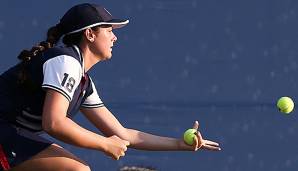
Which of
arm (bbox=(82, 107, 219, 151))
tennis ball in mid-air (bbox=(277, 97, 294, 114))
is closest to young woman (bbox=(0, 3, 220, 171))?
arm (bbox=(82, 107, 219, 151))

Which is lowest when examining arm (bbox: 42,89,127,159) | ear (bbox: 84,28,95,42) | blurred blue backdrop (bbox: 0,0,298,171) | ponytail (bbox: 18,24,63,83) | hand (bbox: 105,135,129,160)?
arm (bbox: 42,89,127,159)

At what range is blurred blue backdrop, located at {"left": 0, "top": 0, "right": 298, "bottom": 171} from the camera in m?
5.69

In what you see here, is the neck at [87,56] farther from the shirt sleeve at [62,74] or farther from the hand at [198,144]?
the hand at [198,144]

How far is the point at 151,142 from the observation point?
14.1ft

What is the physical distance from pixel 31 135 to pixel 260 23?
7.38 ft

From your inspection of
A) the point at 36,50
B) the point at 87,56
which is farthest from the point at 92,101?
the point at 36,50

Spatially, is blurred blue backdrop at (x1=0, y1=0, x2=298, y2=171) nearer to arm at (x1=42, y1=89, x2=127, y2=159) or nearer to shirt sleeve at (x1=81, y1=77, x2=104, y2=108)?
shirt sleeve at (x1=81, y1=77, x2=104, y2=108)

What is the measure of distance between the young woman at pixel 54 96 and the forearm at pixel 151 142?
0.42m

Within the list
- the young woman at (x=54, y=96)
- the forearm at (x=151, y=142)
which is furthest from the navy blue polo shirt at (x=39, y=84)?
the forearm at (x=151, y=142)

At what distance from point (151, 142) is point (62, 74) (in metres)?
Answer: 0.84

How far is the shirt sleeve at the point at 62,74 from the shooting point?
3.57m

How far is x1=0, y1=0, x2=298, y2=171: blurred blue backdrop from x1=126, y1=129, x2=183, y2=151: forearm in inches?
54.7

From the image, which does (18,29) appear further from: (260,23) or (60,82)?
(60,82)

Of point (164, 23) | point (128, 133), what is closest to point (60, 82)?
point (128, 133)
